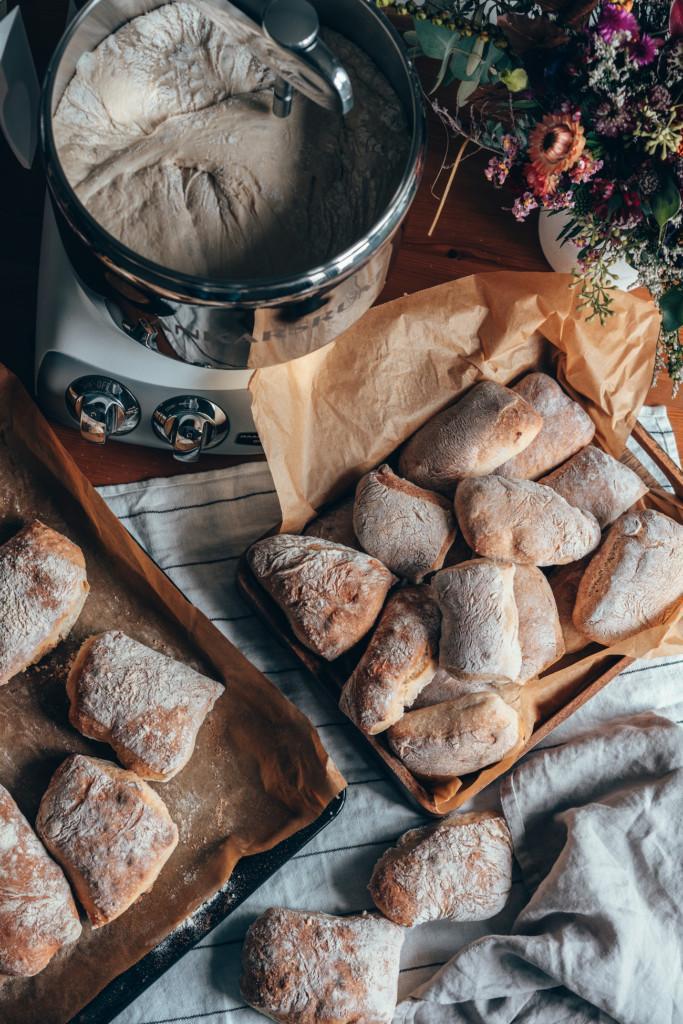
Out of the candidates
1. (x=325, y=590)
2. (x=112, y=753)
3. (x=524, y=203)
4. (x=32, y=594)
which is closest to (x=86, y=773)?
(x=112, y=753)

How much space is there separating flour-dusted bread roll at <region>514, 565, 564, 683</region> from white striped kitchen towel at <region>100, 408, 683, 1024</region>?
5.9 inches

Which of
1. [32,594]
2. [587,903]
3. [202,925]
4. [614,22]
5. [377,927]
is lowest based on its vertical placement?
[587,903]

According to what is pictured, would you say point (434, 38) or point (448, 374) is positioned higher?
point (434, 38)

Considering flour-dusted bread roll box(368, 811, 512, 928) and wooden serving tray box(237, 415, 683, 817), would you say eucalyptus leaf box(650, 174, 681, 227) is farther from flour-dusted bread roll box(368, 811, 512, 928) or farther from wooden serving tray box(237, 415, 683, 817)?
flour-dusted bread roll box(368, 811, 512, 928)

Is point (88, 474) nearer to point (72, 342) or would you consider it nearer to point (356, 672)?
point (72, 342)

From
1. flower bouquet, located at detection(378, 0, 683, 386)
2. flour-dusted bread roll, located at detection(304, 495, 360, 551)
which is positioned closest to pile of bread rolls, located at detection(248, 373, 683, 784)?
flour-dusted bread roll, located at detection(304, 495, 360, 551)

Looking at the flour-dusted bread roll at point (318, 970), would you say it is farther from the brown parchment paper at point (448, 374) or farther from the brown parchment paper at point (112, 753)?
the brown parchment paper at point (448, 374)

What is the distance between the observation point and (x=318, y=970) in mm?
1094

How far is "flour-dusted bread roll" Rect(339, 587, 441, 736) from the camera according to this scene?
1095 mm

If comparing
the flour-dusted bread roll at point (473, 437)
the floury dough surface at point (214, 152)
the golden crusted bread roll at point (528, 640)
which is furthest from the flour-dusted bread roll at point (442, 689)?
the floury dough surface at point (214, 152)

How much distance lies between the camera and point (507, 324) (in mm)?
1211

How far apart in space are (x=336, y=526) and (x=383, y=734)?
0.26 metres

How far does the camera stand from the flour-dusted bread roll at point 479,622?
1.08m

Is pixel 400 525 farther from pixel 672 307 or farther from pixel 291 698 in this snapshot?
pixel 672 307
